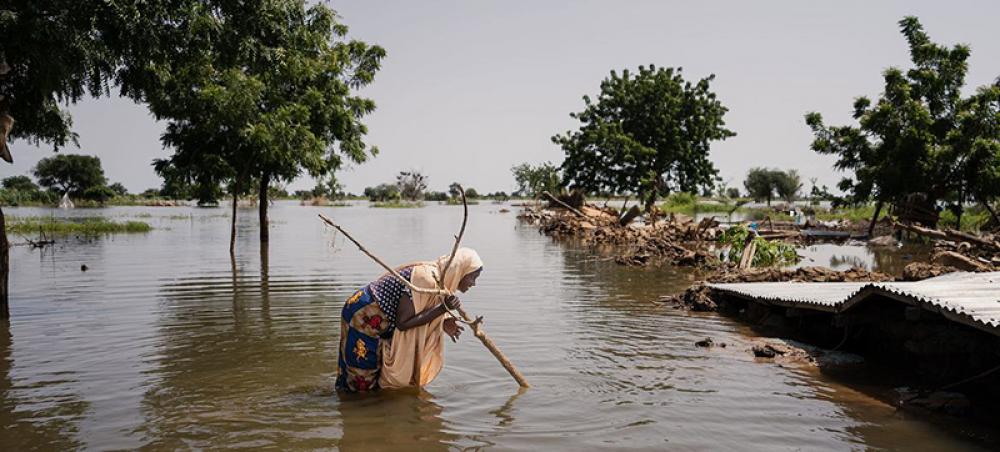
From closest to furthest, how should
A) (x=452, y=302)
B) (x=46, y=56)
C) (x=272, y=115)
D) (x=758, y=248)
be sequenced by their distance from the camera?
(x=452, y=302), (x=46, y=56), (x=758, y=248), (x=272, y=115)

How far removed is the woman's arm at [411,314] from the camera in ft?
17.9

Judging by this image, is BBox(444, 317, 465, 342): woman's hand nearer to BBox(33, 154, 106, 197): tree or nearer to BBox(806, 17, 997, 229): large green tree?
BBox(806, 17, 997, 229): large green tree

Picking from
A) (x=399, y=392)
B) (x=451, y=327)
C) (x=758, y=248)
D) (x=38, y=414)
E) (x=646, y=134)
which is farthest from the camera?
(x=646, y=134)

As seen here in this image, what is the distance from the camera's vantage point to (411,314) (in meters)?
5.49

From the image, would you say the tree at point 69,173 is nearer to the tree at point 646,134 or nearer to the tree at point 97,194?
the tree at point 97,194

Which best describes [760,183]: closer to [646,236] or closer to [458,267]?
[646,236]

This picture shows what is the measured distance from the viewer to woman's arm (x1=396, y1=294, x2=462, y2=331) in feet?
17.9

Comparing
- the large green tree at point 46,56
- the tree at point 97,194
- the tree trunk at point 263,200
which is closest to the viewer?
the large green tree at point 46,56

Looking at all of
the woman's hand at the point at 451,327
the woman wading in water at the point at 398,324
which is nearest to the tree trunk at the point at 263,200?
the woman wading in water at the point at 398,324

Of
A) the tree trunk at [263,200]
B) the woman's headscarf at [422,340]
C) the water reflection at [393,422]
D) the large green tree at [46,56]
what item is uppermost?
the large green tree at [46,56]

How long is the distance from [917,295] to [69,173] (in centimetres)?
10712

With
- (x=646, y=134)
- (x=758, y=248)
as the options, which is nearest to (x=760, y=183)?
(x=646, y=134)

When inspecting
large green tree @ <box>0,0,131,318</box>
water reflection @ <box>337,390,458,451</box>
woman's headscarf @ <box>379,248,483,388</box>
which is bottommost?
water reflection @ <box>337,390,458,451</box>

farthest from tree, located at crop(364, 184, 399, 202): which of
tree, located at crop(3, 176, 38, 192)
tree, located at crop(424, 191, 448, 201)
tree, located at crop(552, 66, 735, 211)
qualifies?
tree, located at crop(552, 66, 735, 211)
